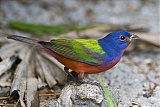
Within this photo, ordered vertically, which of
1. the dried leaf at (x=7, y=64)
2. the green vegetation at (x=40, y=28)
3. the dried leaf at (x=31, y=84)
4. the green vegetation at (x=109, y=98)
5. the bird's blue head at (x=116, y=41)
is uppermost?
the green vegetation at (x=40, y=28)

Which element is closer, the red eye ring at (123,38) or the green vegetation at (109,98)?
the green vegetation at (109,98)

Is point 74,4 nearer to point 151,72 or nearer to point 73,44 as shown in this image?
point 151,72

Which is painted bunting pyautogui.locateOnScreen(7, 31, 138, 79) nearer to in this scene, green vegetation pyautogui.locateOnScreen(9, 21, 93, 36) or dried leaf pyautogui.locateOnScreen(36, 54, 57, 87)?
dried leaf pyautogui.locateOnScreen(36, 54, 57, 87)

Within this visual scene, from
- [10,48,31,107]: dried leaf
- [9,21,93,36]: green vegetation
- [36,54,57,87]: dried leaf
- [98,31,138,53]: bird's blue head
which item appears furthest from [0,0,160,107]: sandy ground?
[10,48,31,107]: dried leaf

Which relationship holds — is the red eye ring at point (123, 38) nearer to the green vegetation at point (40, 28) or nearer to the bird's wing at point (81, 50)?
the bird's wing at point (81, 50)

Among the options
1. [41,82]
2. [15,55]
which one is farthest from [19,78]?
[15,55]

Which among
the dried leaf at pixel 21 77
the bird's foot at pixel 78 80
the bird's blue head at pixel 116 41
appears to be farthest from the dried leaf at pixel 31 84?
the bird's blue head at pixel 116 41

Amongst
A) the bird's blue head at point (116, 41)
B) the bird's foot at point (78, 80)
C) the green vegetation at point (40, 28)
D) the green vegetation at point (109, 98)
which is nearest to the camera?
the green vegetation at point (109, 98)

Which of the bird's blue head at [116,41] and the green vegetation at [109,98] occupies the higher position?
the bird's blue head at [116,41]

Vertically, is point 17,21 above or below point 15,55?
above
